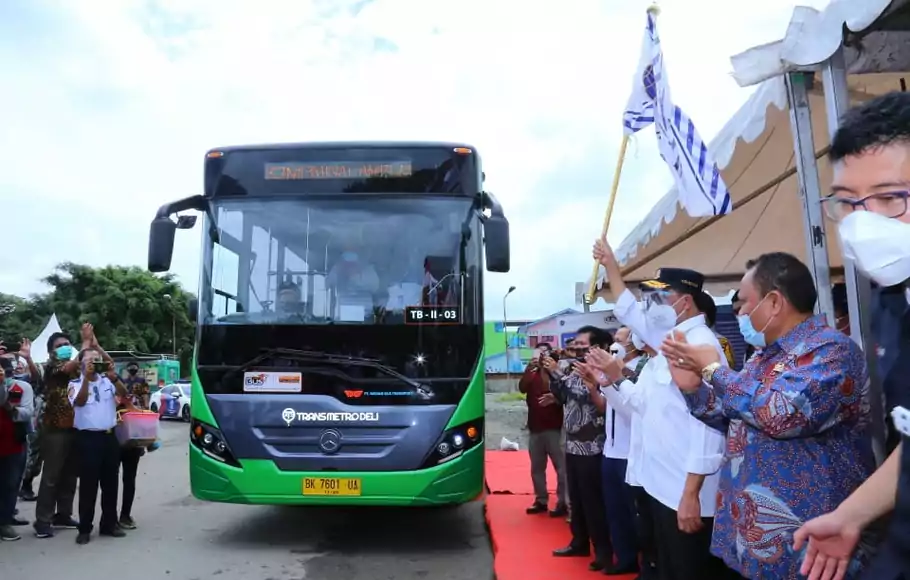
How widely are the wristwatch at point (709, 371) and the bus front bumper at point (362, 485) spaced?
3921mm

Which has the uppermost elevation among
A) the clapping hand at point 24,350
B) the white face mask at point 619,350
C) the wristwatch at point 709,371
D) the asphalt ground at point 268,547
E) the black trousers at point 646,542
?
the clapping hand at point 24,350

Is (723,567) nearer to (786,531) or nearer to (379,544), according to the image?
(786,531)

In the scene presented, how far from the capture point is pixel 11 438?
6.89m

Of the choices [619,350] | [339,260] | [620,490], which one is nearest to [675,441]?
[620,490]

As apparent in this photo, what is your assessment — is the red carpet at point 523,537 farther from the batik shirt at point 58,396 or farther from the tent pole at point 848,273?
the batik shirt at point 58,396

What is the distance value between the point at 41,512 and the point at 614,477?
5.52m

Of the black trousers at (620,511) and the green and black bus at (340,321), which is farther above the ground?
the green and black bus at (340,321)

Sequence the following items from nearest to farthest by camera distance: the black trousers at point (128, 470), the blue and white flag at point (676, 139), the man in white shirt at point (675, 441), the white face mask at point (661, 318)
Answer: the man in white shirt at point (675, 441)
the white face mask at point (661, 318)
the blue and white flag at point (676, 139)
the black trousers at point (128, 470)

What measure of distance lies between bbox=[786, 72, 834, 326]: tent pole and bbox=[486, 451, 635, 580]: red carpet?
2.77m

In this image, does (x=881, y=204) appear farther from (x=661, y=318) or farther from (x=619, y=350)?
(x=619, y=350)

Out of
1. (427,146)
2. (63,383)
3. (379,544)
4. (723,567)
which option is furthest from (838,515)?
(63,383)

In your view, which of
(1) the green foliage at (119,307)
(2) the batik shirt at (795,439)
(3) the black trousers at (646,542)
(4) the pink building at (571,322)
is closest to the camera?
(2) the batik shirt at (795,439)

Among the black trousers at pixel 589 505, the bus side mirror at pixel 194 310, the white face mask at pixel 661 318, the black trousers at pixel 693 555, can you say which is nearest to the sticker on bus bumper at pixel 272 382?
the bus side mirror at pixel 194 310

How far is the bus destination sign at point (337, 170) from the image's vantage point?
253 inches
